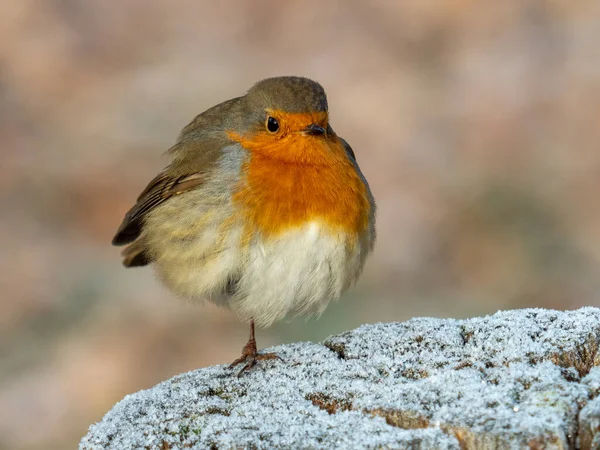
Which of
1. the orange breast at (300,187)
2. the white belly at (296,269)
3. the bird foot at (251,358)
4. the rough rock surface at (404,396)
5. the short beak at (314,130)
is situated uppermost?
the short beak at (314,130)

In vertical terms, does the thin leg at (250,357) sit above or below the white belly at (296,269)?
below

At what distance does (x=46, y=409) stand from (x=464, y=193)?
3.56 meters

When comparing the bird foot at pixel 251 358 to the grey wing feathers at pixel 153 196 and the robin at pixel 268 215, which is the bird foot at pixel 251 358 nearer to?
the robin at pixel 268 215

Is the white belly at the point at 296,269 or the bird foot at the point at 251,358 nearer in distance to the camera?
the bird foot at the point at 251,358

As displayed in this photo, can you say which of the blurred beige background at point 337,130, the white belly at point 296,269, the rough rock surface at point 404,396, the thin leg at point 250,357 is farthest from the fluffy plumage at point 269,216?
the blurred beige background at point 337,130

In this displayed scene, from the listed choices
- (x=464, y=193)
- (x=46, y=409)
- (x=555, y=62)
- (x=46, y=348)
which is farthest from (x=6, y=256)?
(x=555, y=62)

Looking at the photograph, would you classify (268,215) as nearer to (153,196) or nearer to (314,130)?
(314,130)

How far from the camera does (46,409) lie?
544 cm

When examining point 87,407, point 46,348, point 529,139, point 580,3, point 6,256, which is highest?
point 580,3

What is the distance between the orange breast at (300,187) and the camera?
3742 mm

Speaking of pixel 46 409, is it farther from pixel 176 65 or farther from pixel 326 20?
pixel 326 20

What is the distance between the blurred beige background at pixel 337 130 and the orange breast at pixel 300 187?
7.13 ft

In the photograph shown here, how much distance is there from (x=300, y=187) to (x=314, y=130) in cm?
27

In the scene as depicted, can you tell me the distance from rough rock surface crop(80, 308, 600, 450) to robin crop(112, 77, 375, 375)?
20.7 inches
